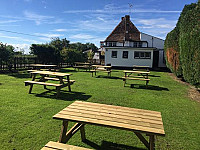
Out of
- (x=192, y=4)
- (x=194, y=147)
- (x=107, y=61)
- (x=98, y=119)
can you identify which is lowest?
(x=194, y=147)

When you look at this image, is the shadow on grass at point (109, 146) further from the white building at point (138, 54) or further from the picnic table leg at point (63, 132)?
the white building at point (138, 54)

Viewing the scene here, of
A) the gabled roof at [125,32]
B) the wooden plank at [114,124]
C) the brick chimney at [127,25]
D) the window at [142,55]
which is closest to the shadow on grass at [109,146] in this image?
the wooden plank at [114,124]

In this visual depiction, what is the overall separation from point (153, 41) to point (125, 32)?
6336 millimetres

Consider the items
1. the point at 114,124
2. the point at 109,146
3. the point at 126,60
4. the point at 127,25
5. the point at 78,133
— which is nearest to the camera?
the point at 114,124

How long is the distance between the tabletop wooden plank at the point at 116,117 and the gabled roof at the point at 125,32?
26217mm

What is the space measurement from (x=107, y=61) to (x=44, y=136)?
17.9m

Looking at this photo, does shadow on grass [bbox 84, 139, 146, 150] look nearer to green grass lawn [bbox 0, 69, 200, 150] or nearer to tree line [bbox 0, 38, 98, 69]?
green grass lawn [bbox 0, 69, 200, 150]

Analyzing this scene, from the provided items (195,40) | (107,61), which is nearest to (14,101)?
(195,40)

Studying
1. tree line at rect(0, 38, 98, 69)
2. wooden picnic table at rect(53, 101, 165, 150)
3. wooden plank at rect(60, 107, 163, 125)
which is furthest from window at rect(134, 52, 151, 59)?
wooden plank at rect(60, 107, 163, 125)

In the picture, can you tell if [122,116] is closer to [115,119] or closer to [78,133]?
[115,119]

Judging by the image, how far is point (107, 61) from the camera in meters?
20.4

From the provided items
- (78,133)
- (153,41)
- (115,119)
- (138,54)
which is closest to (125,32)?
(153,41)

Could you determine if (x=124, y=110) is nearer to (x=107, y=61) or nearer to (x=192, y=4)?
(x=192, y=4)

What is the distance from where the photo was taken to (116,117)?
7.05 feet
